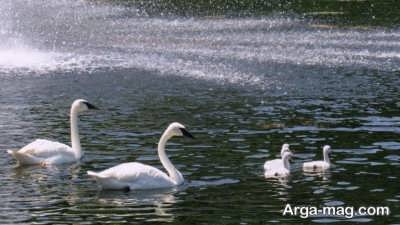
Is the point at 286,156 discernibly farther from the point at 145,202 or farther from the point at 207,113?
the point at 207,113

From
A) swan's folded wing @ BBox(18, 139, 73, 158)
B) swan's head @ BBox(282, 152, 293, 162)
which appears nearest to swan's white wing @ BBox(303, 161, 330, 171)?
swan's head @ BBox(282, 152, 293, 162)

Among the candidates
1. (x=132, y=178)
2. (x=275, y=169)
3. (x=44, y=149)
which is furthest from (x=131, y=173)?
(x=44, y=149)

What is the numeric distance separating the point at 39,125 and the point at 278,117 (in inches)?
234

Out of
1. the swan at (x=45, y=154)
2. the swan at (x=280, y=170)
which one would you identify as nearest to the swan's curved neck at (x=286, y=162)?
the swan at (x=280, y=170)

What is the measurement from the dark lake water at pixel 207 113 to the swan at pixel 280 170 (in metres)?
0.18

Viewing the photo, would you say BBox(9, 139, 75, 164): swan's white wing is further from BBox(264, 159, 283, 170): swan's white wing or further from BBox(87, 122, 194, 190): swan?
BBox(264, 159, 283, 170): swan's white wing

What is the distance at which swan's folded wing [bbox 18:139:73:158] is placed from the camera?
21.6 m

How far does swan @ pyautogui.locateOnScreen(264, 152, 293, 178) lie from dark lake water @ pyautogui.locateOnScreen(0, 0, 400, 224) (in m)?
0.18

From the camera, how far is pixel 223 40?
4675cm

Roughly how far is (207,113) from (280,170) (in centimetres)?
817

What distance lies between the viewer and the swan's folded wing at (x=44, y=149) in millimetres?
21578

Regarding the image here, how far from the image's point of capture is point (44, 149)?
21.6 m

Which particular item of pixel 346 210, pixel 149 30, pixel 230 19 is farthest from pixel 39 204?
pixel 230 19

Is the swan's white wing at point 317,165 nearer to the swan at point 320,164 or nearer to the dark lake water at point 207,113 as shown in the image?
the swan at point 320,164
